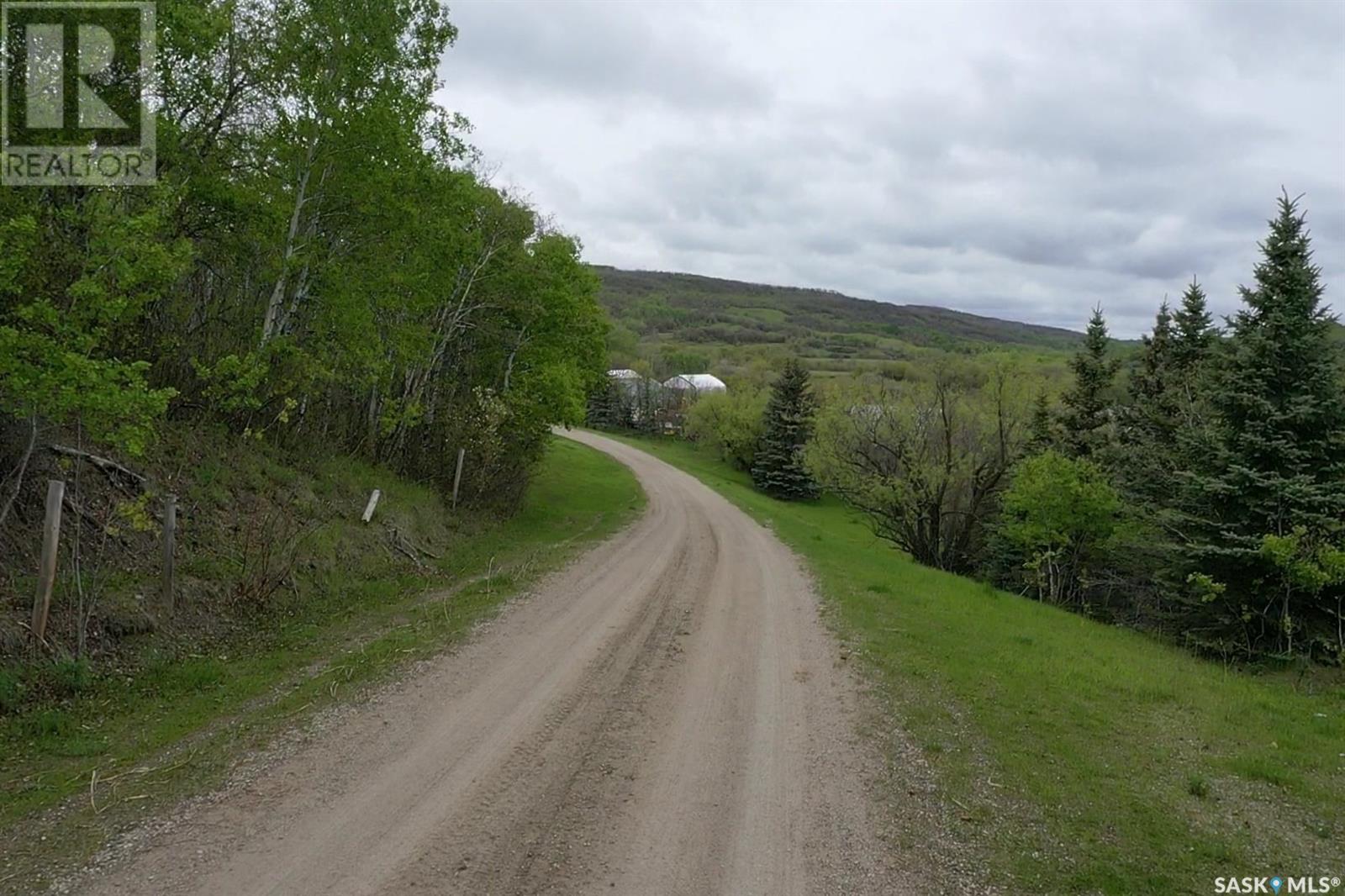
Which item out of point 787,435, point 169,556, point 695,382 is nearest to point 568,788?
point 169,556

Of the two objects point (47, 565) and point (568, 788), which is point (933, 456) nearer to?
point (568, 788)

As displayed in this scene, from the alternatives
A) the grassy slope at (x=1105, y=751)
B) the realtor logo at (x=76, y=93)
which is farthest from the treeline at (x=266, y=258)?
the grassy slope at (x=1105, y=751)

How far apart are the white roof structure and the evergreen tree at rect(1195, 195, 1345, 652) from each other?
208 ft

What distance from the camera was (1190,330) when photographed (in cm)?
2352

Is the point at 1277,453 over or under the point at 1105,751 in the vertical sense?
over

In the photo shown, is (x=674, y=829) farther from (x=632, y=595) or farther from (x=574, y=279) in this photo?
(x=574, y=279)

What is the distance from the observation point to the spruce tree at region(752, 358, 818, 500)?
50312mm

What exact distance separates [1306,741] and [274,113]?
17.4 metres

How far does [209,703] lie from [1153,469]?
21484 mm

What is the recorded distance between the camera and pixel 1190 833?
5230 mm

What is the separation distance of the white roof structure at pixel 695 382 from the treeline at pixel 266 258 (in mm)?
61026

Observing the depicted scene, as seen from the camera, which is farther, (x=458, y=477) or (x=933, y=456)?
(x=933, y=456)

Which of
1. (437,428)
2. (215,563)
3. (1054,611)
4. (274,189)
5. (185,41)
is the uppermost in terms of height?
(185,41)

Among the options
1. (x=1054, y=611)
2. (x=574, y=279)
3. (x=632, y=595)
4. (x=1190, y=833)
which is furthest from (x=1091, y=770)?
(x=574, y=279)
